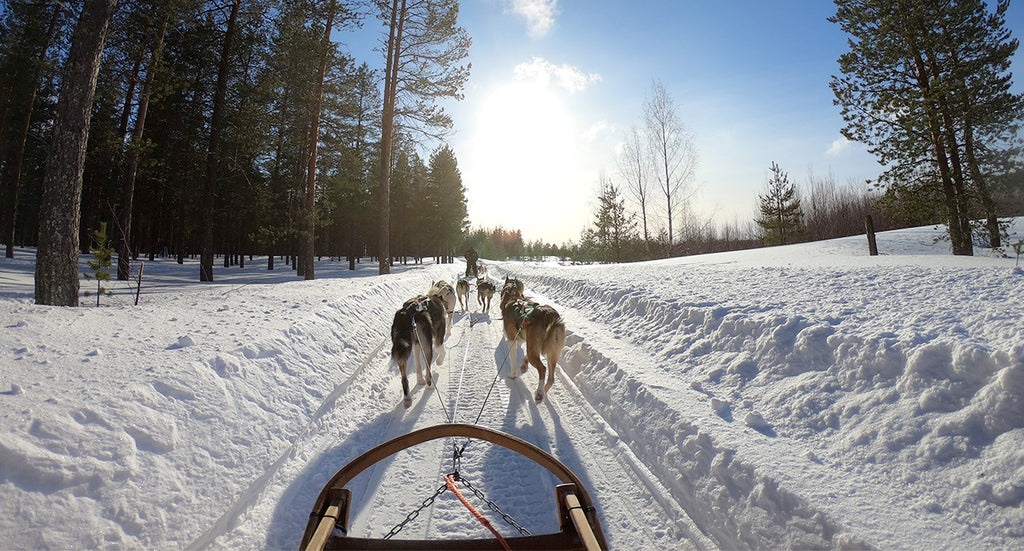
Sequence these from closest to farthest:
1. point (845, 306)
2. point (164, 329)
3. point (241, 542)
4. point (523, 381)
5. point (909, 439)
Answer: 1. point (241, 542)
2. point (909, 439)
3. point (164, 329)
4. point (845, 306)
5. point (523, 381)

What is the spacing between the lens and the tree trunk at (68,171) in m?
5.42

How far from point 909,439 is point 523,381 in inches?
146

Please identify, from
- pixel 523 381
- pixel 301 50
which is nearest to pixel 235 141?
pixel 301 50

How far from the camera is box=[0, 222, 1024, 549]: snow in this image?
2.13m

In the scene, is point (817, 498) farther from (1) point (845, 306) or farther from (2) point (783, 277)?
(2) point (783, 277)

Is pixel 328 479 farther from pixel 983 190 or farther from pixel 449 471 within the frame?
pixel 983 190

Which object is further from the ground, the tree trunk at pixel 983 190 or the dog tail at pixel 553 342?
the tree trunk at pixel 983 190

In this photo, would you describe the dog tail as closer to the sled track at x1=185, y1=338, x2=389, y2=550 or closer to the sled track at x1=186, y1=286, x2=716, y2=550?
the sled track at x1=186, y1=286, x2=716, y2=550

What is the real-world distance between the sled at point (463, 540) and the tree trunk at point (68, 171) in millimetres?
7061

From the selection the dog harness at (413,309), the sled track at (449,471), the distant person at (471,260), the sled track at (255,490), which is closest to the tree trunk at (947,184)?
the sled track at (449,471)

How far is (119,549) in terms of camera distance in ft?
6.46

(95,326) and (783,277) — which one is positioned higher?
(783,277)

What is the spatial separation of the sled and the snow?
708mm

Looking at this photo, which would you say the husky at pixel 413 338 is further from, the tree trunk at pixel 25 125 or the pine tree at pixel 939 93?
the tree trunk at pixel 25 125
